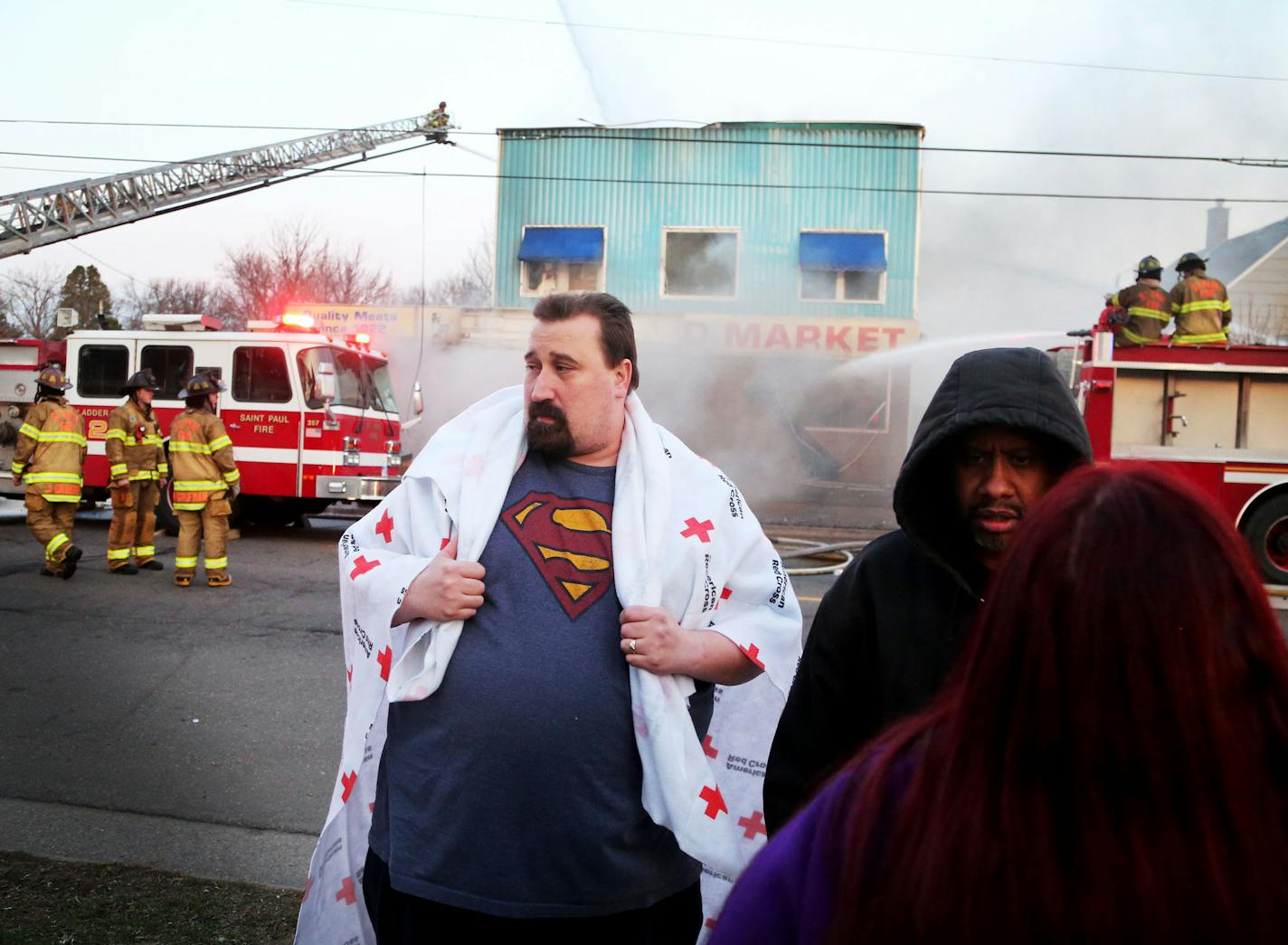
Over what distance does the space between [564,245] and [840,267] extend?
574 centimetres

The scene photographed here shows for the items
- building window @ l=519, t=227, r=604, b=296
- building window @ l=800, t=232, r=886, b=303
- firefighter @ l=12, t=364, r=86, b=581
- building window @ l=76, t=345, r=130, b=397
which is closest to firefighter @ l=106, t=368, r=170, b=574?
firefighter @ l=12, t=364, r=86, b=581

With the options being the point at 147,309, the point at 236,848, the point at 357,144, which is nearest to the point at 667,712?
the point at 236,848

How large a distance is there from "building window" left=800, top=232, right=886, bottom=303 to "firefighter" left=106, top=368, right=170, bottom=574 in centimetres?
1392

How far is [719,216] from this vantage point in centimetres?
2156

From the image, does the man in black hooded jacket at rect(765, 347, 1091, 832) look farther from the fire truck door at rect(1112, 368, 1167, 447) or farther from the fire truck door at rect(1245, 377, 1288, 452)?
the fire truck door at rect(1245, 377, 1288, 452)

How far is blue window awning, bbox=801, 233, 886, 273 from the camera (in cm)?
2053

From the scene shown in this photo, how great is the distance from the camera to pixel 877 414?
733 inches

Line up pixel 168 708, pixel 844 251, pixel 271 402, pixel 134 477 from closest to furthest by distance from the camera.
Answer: pixel 168 708
pixel 134 477
pixel 271 402
pixel 844 251

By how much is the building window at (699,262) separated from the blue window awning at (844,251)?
4.93 feet

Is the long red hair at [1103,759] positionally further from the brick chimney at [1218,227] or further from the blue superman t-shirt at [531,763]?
the brick chimney at [1218,227]

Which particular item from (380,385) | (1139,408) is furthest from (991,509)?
(380,385)

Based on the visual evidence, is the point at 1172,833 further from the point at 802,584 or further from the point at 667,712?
the point at 802,584

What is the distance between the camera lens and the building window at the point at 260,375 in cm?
1216

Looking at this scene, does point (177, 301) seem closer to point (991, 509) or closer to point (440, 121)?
point (440, 121)
